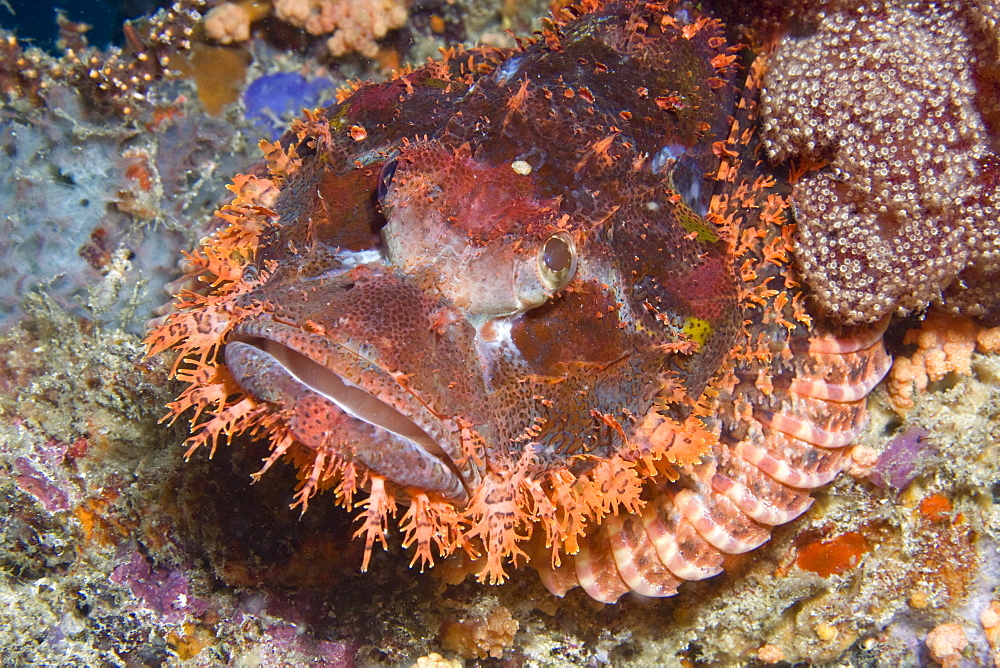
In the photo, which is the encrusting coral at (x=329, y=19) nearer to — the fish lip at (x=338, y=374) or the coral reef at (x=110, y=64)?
the coral reef at (x=110, y=64)

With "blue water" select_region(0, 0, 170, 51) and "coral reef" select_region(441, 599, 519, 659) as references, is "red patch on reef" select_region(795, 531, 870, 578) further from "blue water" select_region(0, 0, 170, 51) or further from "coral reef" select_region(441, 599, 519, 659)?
"blue water" select_region(0, 0, 170, 51)

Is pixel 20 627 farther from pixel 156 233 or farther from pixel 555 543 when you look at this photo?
pixel 555 543

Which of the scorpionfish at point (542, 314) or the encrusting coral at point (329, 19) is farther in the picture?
the encrusting coral at point (329, 19)

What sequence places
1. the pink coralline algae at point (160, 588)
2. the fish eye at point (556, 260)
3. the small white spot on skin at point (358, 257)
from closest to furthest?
the fish eye at point (556, 260), the small white spot on skin at point (358, 257), the pink coralline algae at point (160, 588)

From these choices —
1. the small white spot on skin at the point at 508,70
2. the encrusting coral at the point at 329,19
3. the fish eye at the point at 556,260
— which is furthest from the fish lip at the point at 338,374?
the encrusting coral at the point at 329,19

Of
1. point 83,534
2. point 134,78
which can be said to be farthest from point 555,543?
point 134,78

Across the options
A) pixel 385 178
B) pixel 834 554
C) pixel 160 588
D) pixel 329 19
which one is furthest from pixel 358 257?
pixel 834 554

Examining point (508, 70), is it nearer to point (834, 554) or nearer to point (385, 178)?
point (385, 178)
